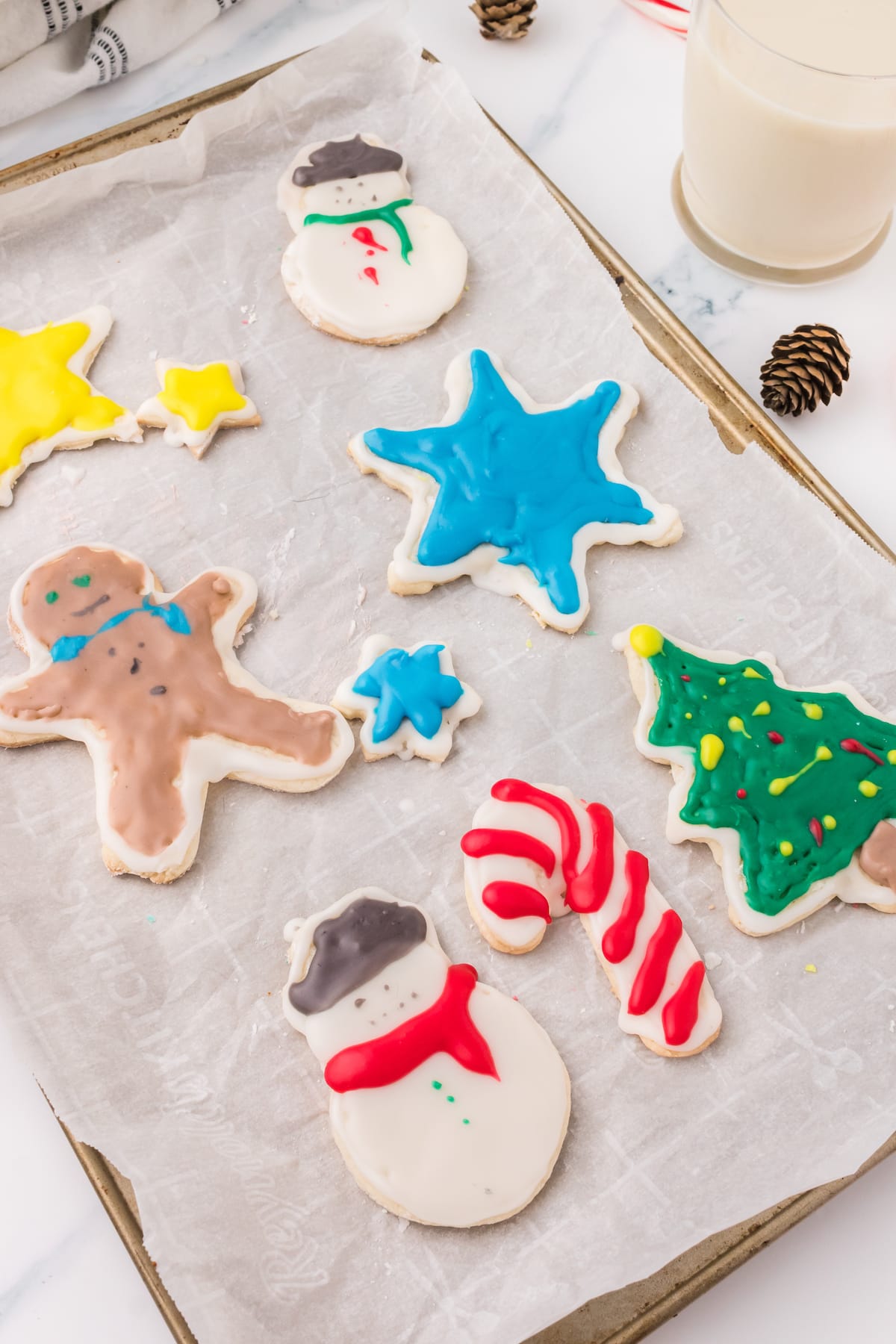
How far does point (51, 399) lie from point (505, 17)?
0.79 m

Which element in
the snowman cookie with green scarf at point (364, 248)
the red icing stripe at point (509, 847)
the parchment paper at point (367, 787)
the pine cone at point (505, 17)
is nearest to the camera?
the parchment paper at point (367, 787)

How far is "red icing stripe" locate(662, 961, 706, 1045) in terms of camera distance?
1.02 metres

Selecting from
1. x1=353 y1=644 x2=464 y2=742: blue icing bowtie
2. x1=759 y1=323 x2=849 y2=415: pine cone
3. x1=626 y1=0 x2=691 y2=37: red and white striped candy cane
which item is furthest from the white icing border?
x1=626 y1=0 x2=691 y2=37: red and white striped candy cane

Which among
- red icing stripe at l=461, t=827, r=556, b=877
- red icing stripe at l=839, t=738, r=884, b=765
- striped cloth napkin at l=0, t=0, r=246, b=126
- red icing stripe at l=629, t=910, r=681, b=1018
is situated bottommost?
red icing stripe at l=629, t=910, r=681, b=1018

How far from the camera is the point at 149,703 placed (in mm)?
1131

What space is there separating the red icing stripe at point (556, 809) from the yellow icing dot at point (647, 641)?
169 millimetres

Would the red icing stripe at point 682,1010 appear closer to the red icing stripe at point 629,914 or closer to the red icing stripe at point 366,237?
the red icing stripe at point 629,914

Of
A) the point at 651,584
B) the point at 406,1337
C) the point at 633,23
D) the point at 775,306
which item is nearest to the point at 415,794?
the point at 651,584

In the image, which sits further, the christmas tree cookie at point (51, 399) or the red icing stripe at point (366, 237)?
the red icing stripe at point (366, 237)

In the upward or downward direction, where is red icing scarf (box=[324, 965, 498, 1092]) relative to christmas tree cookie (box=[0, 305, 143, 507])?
downward

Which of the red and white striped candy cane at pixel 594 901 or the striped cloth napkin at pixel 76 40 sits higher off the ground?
the striped cloth napkin at pixel 76 40

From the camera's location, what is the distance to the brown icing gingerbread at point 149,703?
42.9 inches

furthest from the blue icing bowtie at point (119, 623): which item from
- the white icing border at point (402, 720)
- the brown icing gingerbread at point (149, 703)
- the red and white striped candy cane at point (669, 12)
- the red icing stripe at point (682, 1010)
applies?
the red and white striped candy cane at point (669, 12)

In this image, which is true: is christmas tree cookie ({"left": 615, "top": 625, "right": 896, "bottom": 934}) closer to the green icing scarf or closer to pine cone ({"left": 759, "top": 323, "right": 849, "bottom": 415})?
pine cone ({"left": 759, "top": 323, "right": 849, "bottom": 415})
